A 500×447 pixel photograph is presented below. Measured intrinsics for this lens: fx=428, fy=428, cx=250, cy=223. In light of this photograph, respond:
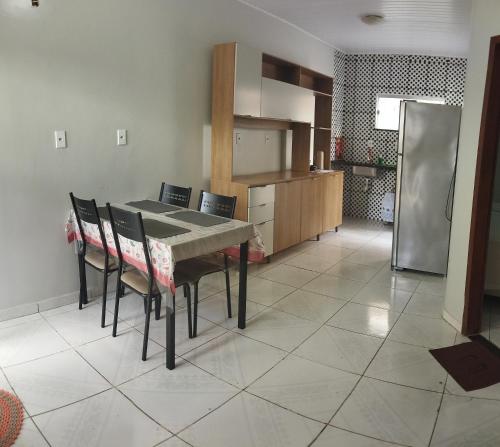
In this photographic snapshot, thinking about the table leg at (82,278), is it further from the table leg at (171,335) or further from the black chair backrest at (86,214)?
the table leg at (171,335)

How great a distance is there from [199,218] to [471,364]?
1914mm

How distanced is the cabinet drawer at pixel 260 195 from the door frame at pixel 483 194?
188cm

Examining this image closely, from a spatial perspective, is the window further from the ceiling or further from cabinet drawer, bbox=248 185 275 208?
cabinet drawer, bbox=248 185 275 208

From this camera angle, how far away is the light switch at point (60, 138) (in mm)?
3014

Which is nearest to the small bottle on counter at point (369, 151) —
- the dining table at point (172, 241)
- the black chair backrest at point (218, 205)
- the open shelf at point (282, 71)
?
the open shelf at point (282, 71)

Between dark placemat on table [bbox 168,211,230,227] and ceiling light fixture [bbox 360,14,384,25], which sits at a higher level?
ceiling light fixture [bbox 360,14,384,25]

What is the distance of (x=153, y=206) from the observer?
3.35 meters

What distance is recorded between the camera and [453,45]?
5441 mm

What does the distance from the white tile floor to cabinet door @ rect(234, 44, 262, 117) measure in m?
1.80

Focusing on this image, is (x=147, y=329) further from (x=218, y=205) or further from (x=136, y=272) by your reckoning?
(x=218, y=205)

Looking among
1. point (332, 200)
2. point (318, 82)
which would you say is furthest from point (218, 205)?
point (318, 82)

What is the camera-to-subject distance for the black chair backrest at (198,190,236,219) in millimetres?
3066

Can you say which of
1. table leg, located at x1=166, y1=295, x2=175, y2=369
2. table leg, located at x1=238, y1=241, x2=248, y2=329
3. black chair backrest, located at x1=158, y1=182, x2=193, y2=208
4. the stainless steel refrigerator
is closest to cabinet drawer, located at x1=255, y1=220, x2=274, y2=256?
black chair backrest, located at x1=158, y1=182, x2=193, y2=208

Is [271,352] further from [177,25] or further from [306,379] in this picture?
[177,25]
